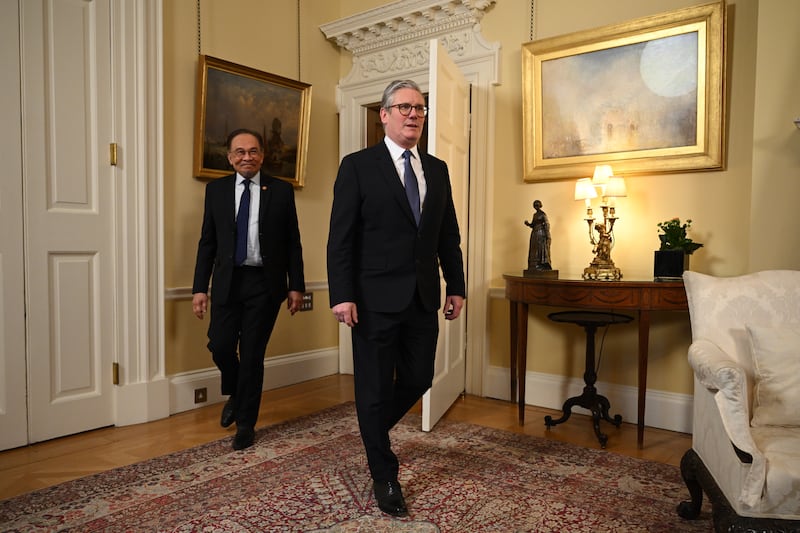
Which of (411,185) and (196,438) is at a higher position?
(411,185)

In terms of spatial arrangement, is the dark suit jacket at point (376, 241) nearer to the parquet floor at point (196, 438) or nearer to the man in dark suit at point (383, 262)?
the man in dark suit at point (383, 262)

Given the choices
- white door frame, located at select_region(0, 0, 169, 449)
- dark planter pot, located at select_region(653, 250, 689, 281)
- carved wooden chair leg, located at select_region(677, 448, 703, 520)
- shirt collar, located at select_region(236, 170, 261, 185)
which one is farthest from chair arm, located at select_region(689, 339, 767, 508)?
white door frame, located at select_region(0, 0, 169, 449)

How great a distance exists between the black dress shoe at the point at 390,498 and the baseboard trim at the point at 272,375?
6.66 feet

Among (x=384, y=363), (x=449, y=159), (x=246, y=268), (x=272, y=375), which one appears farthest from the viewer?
(x=272, y=375)

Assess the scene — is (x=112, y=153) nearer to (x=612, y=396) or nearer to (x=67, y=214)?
(x=67, y=214)

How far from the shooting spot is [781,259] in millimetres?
2945

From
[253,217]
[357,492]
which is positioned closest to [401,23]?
[253,217]

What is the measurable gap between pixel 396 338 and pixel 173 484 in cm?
125

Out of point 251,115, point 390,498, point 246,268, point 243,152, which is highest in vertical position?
point 251,115

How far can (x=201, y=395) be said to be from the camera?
3986 mm

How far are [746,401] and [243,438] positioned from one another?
239 centimetres

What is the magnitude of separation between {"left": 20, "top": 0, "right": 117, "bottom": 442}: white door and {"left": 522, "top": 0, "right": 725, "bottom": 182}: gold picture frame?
274 centimetres

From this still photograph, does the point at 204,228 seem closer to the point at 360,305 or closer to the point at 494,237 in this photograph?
the point at 360,305

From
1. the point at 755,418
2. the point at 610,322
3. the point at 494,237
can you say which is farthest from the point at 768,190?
the point at 494,237
